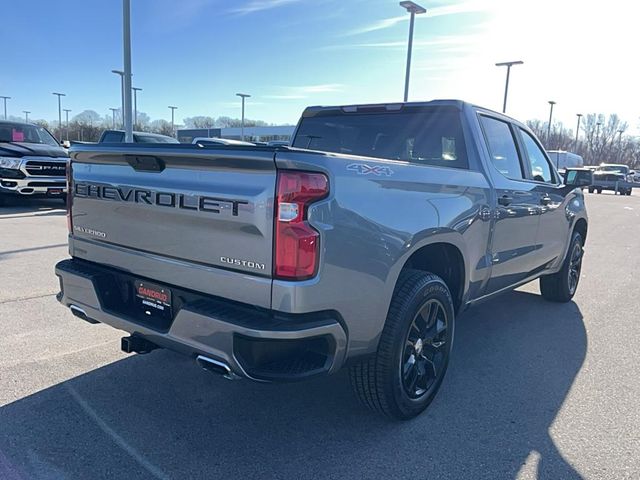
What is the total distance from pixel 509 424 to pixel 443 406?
418 mm

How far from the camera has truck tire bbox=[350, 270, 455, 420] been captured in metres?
2.91

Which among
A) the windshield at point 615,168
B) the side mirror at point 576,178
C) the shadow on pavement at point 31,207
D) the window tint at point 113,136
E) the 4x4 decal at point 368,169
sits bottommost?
the shadow on pavement at point 31,207

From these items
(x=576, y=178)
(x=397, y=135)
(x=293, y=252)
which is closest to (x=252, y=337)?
(x=293, y=252)

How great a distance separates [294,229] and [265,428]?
1357 mm

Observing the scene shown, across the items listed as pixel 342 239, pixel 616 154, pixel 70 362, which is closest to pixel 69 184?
pixel 70 362

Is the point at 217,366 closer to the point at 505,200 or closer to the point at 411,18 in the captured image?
the point at 505,200

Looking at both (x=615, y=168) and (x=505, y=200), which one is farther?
(x=615, y=168)

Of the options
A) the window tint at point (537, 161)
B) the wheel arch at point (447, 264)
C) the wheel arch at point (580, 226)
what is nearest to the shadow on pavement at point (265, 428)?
the wheel arch at point (447, 264)

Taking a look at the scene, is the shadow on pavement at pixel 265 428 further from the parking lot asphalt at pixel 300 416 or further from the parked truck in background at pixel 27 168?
the parked truck in background at pixel 27 168

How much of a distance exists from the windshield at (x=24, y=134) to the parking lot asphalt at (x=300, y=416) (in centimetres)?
953

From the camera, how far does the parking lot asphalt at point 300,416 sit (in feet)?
8.89

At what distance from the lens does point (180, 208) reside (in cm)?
267

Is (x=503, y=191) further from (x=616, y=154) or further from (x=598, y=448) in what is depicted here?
(x=616, y=154)

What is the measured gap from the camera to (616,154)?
3615 inches
